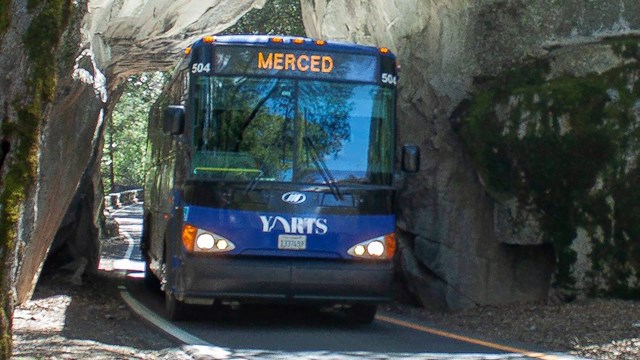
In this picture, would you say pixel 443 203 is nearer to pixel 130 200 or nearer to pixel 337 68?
pixel 337 68

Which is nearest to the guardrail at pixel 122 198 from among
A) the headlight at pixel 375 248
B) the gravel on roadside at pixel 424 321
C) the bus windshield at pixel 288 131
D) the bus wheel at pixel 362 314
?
the gravel on roadside at pixel 424 321

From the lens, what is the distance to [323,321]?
13.8m

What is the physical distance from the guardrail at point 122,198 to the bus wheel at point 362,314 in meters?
41.3

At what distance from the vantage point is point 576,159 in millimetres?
14102

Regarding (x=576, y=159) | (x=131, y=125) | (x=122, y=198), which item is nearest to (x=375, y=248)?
(x=576, y=159)

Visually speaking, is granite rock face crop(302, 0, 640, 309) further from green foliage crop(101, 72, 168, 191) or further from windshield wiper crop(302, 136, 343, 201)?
green foliage crop(101, 72, 168, 191)

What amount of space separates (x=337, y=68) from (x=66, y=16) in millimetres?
5642

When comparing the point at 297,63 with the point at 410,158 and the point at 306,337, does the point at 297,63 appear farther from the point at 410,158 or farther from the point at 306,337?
the point at 306,337

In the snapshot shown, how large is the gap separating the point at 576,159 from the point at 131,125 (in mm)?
42509

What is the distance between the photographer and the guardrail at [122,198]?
188 ft

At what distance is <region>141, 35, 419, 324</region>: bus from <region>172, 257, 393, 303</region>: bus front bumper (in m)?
0.01

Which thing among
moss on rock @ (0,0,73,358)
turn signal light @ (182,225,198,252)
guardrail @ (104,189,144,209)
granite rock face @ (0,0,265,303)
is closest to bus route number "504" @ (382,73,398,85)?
turn signal light @ (182,225,198,252)

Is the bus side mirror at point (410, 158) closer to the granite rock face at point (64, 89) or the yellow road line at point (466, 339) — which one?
the yellow road line at point (466, 339)

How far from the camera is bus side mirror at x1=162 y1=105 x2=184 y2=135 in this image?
1202 centimetres
